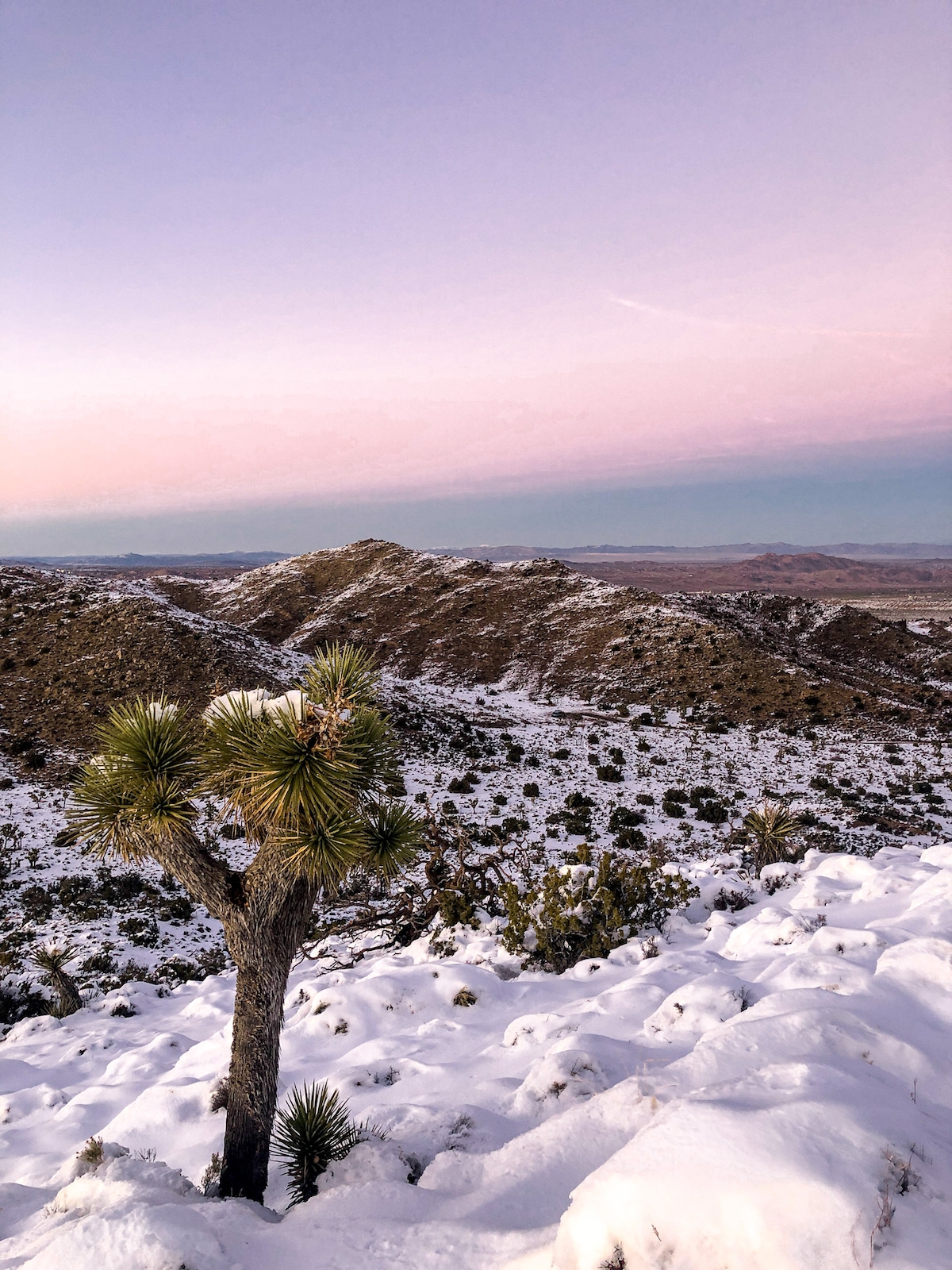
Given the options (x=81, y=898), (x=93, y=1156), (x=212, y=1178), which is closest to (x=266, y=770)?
(x=93, y=1156)

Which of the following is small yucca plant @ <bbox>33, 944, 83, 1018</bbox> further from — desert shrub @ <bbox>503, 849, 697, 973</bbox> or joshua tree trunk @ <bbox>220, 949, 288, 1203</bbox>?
desert shrub @ <bbox>503, 849, 697, 973</bbox>

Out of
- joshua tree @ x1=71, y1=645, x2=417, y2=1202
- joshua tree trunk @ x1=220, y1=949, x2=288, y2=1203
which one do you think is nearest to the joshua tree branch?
joshua tree @ x1=71, y1=645, x2=417, y2=1202

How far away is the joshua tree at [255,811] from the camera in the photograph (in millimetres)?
4195

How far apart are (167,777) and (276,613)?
6670 centimetres

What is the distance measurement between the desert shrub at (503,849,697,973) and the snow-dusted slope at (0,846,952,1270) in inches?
18.6

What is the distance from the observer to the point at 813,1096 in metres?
2.86

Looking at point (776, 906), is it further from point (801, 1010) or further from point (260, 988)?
point (260, 988)

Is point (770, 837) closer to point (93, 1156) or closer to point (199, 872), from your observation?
point (199, 872)

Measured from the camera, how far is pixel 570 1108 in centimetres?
434

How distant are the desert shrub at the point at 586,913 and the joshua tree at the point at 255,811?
199 inches

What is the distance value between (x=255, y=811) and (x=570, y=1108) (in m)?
3.18

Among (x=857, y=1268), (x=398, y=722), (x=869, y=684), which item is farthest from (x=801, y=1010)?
(x=869, y=684)

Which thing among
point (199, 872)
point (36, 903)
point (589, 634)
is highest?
point (199, 872)

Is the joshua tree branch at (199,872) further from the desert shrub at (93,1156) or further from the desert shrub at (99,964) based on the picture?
the desert shrub at (99,964)
